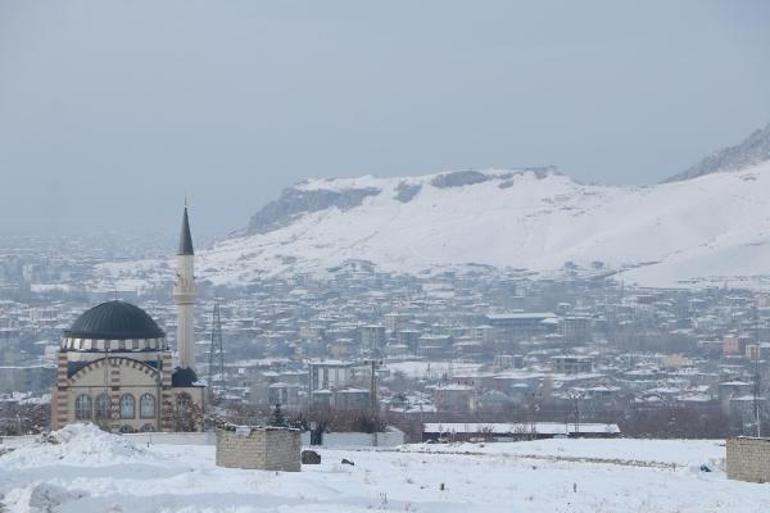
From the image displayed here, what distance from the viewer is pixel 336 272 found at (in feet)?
559

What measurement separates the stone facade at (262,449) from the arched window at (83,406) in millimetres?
20791

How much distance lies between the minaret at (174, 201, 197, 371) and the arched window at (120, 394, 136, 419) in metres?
5.57

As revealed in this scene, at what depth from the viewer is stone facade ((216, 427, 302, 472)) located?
1998 centimetres

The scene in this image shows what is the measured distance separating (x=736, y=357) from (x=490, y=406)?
35.1m

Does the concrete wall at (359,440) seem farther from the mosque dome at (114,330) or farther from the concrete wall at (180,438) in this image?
the mosque dome at (114,330)

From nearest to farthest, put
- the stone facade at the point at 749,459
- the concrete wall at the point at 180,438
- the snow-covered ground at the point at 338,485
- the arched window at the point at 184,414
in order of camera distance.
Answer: the snow-covered ground at the point at 338,485
the stone facade at the point at 749,459
the concrete wall at the point at 180,438
the arched window at the point at 184,414

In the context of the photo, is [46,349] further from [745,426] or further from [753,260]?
[753,260]

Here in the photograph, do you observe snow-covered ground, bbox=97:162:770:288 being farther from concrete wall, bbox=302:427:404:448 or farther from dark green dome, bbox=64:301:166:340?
concrete wall, bbox=302:427:404:448

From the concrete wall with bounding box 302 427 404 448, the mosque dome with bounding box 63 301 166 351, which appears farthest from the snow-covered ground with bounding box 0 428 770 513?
the mosque dome with bounding box 63 301 166 351

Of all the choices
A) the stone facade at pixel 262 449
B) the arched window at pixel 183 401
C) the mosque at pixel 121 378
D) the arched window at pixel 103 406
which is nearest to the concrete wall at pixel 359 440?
the mosque at pixel 121 378

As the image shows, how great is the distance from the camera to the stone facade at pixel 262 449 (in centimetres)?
1998

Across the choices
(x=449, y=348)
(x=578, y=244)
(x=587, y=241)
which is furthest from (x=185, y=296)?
(x=587, y=241)

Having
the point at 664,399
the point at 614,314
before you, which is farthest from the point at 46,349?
the point at 614,314

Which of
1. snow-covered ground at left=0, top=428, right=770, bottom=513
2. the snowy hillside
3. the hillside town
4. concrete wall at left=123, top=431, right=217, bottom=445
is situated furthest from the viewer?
the snowy hillside
